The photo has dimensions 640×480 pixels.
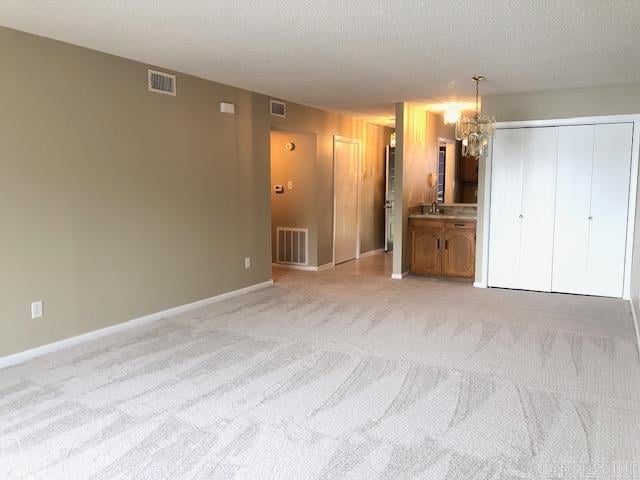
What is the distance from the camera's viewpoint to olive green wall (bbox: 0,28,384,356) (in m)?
3.65

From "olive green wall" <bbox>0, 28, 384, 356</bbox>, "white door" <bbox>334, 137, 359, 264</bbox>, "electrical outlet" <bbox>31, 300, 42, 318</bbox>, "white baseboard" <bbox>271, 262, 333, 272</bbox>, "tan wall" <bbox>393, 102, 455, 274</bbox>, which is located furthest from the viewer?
"white door" <bbox>334, 137, 359, 264</bbox>

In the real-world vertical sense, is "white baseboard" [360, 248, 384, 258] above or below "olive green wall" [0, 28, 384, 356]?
below

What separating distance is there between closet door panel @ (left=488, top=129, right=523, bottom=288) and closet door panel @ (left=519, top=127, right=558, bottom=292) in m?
0.07

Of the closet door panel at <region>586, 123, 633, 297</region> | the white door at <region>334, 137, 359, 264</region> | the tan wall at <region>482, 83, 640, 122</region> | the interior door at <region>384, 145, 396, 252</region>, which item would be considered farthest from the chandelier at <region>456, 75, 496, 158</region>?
the interior door at <region>384, 145, 396, 252</region>

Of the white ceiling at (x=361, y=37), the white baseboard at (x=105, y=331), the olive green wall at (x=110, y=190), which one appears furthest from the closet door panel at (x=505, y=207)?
the white baseboard at (x=105, y=331)

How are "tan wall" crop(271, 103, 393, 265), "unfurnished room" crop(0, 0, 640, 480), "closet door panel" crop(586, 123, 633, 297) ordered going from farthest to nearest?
"tan wall" crop(271, 103, 393, 265) → "closet door panel" crop(586, 123, 633, 297) → "unfurnished room" crop(0, 0, 640, 480)

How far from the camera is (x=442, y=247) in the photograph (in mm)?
6832

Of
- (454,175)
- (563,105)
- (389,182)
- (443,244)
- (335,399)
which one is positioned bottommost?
(335,399)

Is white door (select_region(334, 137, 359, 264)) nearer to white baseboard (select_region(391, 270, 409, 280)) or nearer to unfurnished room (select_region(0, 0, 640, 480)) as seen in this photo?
unfurnished room (select_region(0, 0, 640, 480))

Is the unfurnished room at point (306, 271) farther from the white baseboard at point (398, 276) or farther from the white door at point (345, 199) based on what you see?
the white door at point (345, 199)

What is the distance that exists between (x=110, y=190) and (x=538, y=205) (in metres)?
4.69

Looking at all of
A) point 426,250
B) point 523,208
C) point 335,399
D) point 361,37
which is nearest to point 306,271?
point 426,250

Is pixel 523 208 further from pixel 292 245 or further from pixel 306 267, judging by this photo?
pixel 292 245

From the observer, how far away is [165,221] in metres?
4.88
